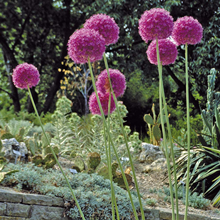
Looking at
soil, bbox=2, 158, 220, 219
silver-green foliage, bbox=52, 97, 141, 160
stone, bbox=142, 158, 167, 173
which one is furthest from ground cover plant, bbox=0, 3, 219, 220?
stone, bbox=142, 158, 167, 173

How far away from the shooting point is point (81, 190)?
2693 millimetres

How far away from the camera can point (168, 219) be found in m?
2.78

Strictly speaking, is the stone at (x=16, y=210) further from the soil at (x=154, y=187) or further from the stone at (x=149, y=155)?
the stone at (x=149, y=155)

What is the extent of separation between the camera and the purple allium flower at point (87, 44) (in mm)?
1358

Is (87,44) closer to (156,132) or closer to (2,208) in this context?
(2,208)

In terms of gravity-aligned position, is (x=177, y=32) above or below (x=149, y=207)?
above

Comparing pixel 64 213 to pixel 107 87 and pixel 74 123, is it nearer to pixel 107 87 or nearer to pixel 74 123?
pixel 107 87

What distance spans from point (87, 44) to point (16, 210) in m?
1.69

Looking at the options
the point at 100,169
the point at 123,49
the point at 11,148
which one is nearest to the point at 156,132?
the point at 100,169

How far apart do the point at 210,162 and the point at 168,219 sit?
116 cm

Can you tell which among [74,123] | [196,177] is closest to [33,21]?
[74,123]

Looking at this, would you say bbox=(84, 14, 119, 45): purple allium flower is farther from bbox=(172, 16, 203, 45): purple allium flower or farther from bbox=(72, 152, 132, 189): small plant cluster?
bbox=(72, 152, 132, 189): small plant cluster

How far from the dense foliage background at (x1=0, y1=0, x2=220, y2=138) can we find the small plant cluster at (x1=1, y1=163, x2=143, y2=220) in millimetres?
4840

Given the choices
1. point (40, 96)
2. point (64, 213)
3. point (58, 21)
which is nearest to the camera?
point (64, 213)
